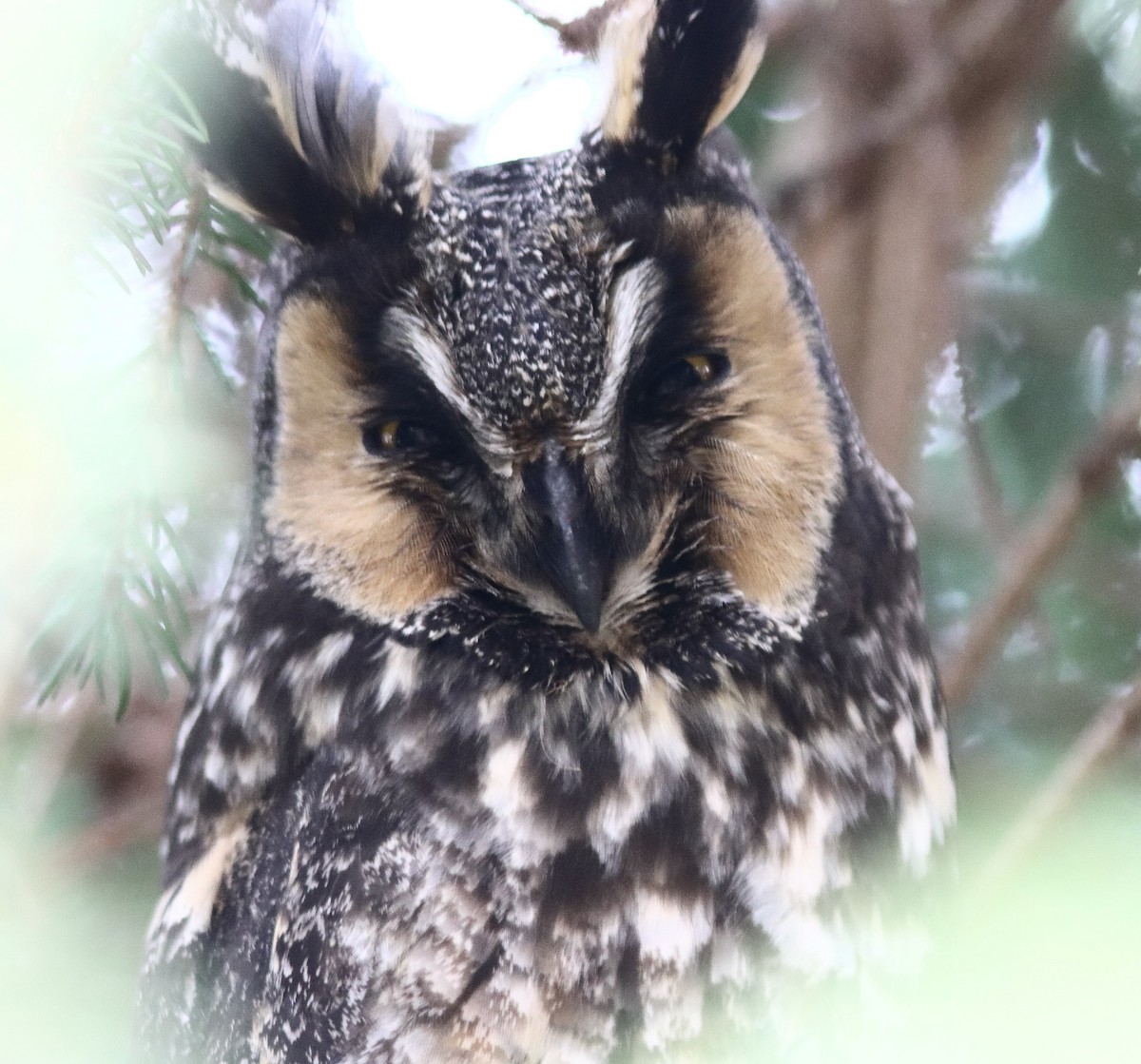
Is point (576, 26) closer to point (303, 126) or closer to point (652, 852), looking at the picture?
point (303, 126)

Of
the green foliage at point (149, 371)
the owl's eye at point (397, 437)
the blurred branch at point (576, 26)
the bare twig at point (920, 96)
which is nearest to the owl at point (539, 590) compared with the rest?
the owl's eye at point (397, 437)

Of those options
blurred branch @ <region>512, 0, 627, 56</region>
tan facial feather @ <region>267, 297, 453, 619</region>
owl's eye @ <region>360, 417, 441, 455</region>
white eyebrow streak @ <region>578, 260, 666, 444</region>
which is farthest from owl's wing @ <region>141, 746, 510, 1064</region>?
blurred branch @ <region>512, 0, 627, 56</region>

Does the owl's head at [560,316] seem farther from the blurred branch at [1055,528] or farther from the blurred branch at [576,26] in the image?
the blurred branch at [1055,528]

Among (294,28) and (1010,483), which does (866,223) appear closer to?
(1010,483)

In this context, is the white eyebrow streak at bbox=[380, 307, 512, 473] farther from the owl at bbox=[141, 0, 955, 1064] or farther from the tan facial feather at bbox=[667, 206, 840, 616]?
the tan facial feather at bbox=[667, 206, 840, 616]

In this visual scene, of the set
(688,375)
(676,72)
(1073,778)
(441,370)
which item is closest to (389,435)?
(441,370)
